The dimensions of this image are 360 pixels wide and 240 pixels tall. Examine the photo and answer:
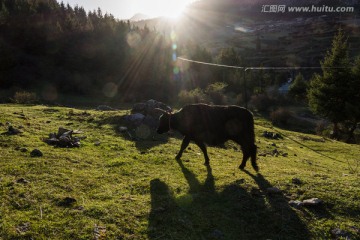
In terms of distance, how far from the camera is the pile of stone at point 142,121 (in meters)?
15.3

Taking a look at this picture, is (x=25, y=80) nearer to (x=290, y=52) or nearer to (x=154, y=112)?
(x=154, y=112)

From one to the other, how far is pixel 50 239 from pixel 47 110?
17.0 meters

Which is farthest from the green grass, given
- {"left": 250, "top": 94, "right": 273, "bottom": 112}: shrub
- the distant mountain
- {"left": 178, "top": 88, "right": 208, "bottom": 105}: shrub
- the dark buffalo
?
the distant mountain

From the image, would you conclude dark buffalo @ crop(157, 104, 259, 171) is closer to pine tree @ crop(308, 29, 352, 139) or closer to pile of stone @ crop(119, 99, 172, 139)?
pile of stone @ crop(119, 99, 172, 139)

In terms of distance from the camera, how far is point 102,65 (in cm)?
5266

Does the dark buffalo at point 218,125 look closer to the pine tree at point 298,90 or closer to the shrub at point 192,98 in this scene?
the shrub at point 192,98

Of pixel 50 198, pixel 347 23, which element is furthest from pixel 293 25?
pixel 50 198

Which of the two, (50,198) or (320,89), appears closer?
(50,198)

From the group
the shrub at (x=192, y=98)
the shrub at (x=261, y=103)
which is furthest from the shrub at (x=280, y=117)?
the shrub at (x=261, y=103)

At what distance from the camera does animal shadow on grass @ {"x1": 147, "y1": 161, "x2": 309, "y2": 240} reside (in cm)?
617

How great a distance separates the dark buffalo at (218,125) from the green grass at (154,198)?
0.87 m

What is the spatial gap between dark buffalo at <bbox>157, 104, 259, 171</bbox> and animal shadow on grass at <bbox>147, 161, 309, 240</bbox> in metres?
2.16

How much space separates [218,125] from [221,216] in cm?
403

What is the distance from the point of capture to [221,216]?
22.2 ft
